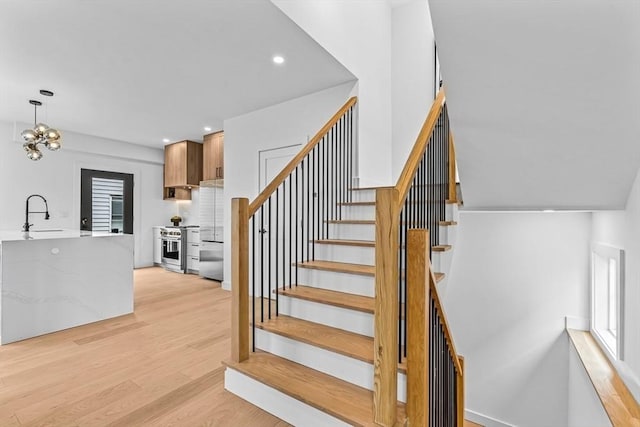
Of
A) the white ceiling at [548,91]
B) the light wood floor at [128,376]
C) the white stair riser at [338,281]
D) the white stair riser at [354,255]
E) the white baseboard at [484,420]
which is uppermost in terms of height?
the white ceiling at [548,91]

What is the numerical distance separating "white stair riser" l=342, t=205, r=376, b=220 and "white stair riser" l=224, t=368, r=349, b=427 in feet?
5.86

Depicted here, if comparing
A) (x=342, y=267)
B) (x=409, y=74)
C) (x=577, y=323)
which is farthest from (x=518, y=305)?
(x=409, y=74)

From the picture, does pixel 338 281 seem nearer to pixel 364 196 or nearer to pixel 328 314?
pixel 328 314

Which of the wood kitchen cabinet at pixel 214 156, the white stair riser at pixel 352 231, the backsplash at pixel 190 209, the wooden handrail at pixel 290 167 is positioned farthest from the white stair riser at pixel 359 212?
the backsplash at pixel 190 209

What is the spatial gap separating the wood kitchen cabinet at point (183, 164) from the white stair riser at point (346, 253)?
4477mm

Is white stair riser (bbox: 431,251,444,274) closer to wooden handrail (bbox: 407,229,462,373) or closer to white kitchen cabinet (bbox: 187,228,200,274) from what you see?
wooden handrail (bbox: 407,229,462,373)

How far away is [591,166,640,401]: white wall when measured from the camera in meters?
1.88

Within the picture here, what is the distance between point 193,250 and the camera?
242 inches

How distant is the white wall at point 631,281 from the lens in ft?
6.17

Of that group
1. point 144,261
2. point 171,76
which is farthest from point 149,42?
point 144,261

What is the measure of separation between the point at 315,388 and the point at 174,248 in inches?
217

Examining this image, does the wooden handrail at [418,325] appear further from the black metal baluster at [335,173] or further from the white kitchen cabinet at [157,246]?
the white kitchen cabinet at [157,246]

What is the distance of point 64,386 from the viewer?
6.89 feet

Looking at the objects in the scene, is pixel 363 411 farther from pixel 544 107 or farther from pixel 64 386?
pixel 64 386
